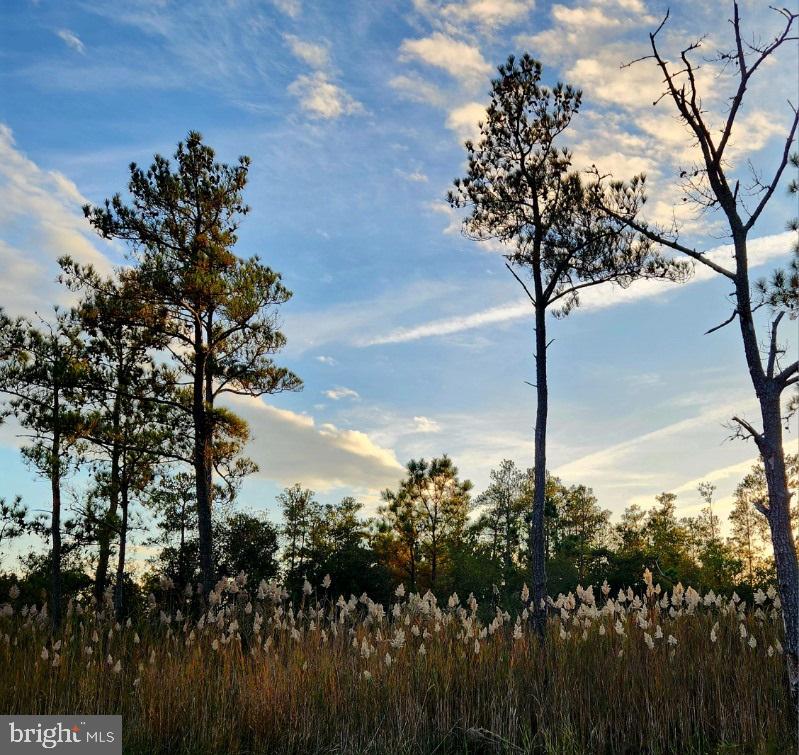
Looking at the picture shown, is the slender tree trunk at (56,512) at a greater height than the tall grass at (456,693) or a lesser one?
greater

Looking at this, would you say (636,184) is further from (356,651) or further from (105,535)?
(105,535)

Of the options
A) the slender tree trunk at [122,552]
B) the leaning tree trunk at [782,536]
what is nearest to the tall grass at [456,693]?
the leaning tree trunk at [782,536]

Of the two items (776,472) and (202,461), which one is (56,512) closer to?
(202,461)

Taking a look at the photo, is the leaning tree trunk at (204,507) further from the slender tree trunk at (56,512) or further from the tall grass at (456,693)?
the tall grass at (456,693)

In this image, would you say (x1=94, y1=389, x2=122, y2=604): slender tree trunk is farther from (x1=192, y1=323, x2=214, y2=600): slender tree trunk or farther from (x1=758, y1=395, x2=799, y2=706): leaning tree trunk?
(x1=758, y1=395, x2=799, y2=706): leaning tree trunk

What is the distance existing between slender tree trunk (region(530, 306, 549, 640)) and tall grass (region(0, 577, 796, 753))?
8.85 ft

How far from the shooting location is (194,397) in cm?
1595

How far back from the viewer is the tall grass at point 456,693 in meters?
7.21

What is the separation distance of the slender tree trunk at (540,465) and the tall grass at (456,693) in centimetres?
270

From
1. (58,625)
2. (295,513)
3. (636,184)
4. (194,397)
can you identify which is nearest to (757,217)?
(636,184)

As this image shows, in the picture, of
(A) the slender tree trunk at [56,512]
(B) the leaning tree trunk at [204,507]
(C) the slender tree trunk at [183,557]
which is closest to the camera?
(A) the slender tree trunk at [56,512]

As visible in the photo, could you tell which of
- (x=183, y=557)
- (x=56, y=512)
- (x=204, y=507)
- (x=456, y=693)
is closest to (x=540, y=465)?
(x=456, y=693)

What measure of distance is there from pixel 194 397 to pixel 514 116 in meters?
8.80

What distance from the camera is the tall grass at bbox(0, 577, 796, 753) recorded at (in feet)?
23.7
